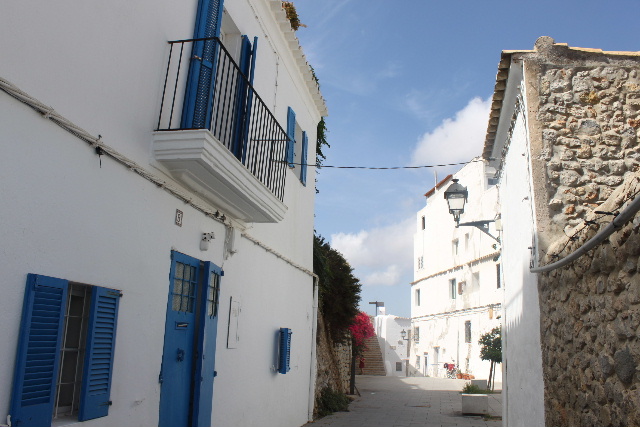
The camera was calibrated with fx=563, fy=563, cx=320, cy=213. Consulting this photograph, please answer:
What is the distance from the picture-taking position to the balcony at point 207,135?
17.1 feet

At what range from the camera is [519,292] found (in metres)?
7.42

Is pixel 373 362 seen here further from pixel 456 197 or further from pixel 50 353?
pixel 50 353

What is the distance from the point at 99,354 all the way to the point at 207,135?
6.79 feet

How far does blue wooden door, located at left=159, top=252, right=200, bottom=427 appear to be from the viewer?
554cm

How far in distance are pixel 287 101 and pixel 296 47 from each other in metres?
0.93

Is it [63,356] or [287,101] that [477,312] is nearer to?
[287,101]

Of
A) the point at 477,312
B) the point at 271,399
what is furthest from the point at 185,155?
the point at 477,312

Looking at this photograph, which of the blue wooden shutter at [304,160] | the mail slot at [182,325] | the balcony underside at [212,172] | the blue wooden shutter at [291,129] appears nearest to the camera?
the balcony underside at [212,172]

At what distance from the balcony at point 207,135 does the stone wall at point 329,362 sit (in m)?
6.76

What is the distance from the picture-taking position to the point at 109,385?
4.49 m

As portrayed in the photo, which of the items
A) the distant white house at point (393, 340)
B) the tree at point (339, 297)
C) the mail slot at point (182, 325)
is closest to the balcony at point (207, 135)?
the mail slot at point (182, 325)

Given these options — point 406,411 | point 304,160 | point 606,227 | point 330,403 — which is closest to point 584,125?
point 606,227

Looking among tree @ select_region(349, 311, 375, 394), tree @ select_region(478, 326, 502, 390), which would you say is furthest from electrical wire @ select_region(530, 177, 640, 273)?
tree @ select_region(478, 326, 502, 390)

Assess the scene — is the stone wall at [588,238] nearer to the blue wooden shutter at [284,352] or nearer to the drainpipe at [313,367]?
the blue wooden shutter at [284,352]
